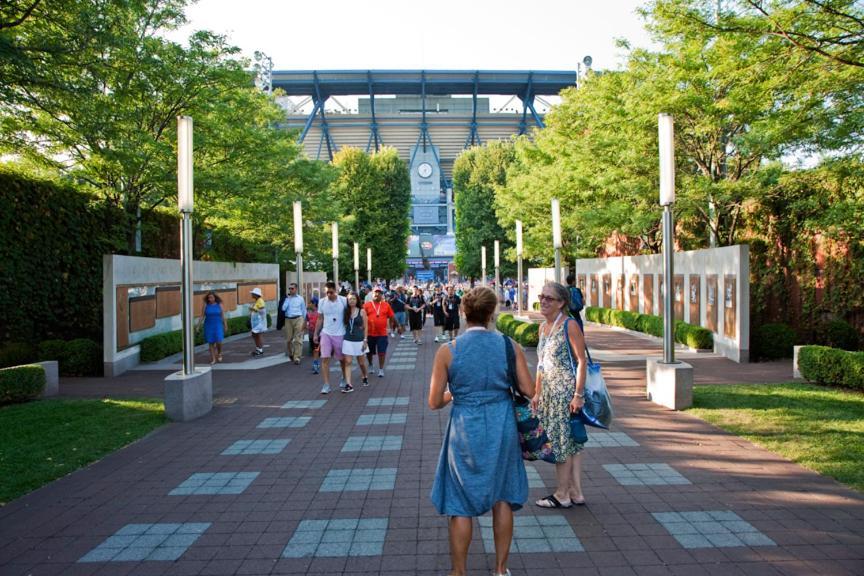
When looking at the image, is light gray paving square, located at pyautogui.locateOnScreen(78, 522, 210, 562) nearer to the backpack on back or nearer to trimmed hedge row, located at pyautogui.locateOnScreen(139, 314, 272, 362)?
the backpack on back

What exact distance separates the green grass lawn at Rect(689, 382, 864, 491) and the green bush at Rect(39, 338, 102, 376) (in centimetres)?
1119

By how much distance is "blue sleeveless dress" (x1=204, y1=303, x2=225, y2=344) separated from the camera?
15.0 meters

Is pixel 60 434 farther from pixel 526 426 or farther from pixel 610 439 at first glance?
pixel 526 426

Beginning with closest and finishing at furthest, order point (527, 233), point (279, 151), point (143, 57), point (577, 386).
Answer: point (577, 386), point (143, 57), point (279, 151), point (527, 233)

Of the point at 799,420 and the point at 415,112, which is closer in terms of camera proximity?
the point at 799,420

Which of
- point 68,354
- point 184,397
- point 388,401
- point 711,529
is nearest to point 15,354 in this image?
point 68,354

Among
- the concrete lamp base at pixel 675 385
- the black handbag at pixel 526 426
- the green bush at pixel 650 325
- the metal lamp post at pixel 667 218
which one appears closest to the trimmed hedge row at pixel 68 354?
the concrete lamp base at pixel 675 385

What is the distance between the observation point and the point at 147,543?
4824 mm

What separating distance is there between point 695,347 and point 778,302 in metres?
2.15

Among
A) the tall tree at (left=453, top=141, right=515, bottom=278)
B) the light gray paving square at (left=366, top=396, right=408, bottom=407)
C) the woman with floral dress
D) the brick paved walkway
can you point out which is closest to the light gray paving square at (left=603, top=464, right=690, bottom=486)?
the brick paved walkway

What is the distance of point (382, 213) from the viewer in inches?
1863

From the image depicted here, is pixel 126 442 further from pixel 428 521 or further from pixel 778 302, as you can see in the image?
pixel 778 302

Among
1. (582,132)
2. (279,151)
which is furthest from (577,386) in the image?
(582,132)

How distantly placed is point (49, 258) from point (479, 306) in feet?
42.9
